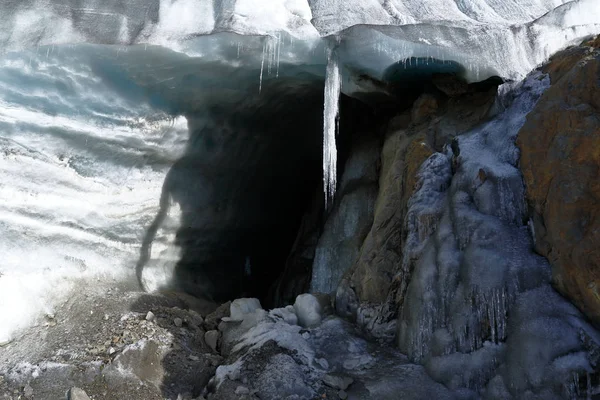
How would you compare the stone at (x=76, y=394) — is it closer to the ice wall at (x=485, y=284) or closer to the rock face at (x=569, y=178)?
the ice wall at (x=485, y=284)

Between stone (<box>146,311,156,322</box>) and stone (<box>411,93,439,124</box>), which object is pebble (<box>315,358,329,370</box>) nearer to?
stone (<box>146,311,156,322</box>)

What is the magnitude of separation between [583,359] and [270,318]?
2.82 m

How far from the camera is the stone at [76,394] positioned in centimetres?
444

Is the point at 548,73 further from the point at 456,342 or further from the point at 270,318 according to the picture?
the point at 270,318

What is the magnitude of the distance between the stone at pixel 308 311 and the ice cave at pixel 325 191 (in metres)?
0.02

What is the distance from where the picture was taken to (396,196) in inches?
227

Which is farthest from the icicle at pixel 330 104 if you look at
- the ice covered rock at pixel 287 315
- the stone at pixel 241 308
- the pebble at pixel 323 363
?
the pebble at pixel 323 363

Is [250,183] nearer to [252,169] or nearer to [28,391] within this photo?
[252,169]

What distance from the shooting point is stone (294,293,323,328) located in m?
5.48

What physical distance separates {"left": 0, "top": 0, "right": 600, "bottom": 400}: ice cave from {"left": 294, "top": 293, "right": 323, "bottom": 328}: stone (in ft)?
0.06

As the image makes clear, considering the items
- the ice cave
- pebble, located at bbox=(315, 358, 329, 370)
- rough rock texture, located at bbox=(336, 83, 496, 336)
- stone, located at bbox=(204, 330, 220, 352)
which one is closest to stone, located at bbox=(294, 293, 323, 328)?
the ice cave

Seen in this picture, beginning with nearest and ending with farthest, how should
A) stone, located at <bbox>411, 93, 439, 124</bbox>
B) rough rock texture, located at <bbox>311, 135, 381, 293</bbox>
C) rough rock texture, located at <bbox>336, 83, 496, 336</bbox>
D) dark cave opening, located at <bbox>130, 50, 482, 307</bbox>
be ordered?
1. rough rock texture, located at <bbox>336, 83, 496, 336</bbox>
2. stone, located at <bbox>411, 93, 439, 124</bbox>
3. dark cave opening, located at <bbox>130, 50, 482, 307</bbox>
4. rough rock texture, located at <bbox>311, 135, 381, 293</bbox>

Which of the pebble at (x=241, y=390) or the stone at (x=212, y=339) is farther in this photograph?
the stone at (x=212, y=339)

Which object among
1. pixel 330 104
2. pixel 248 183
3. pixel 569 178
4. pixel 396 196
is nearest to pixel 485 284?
pixel 569 178
